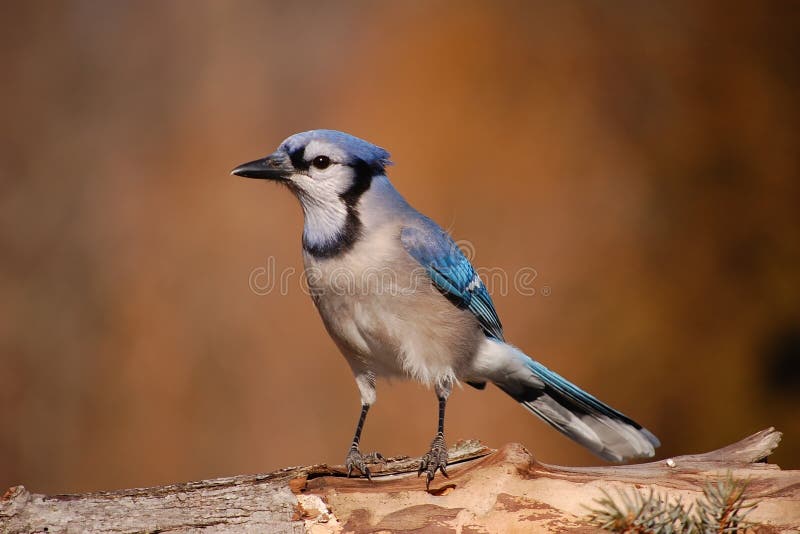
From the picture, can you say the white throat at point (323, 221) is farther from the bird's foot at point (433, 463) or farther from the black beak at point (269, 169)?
the bird's foot at point (433, 463)

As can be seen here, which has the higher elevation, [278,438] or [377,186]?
[377,186]

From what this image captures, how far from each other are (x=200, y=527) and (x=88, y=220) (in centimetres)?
274

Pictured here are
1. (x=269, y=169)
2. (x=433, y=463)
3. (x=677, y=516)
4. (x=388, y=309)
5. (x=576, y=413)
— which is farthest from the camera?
(x=576, y=413)

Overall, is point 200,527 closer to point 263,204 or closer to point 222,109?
point 263,204

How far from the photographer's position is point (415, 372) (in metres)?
2.38

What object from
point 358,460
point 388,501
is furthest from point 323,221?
point 388,501

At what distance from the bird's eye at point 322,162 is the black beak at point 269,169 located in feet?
0.29

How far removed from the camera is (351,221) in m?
2.37

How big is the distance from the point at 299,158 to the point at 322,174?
91mm

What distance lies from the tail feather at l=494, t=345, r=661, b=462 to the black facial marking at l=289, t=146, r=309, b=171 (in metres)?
0.98

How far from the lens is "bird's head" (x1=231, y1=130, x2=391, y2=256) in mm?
2389

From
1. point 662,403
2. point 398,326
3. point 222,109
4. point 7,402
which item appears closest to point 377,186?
point 398,326

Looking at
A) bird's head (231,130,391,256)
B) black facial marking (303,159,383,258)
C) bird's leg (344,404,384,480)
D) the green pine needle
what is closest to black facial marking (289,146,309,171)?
bird's head (231,130,391,256)

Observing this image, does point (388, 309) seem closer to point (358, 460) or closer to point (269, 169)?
point (358, 460)
